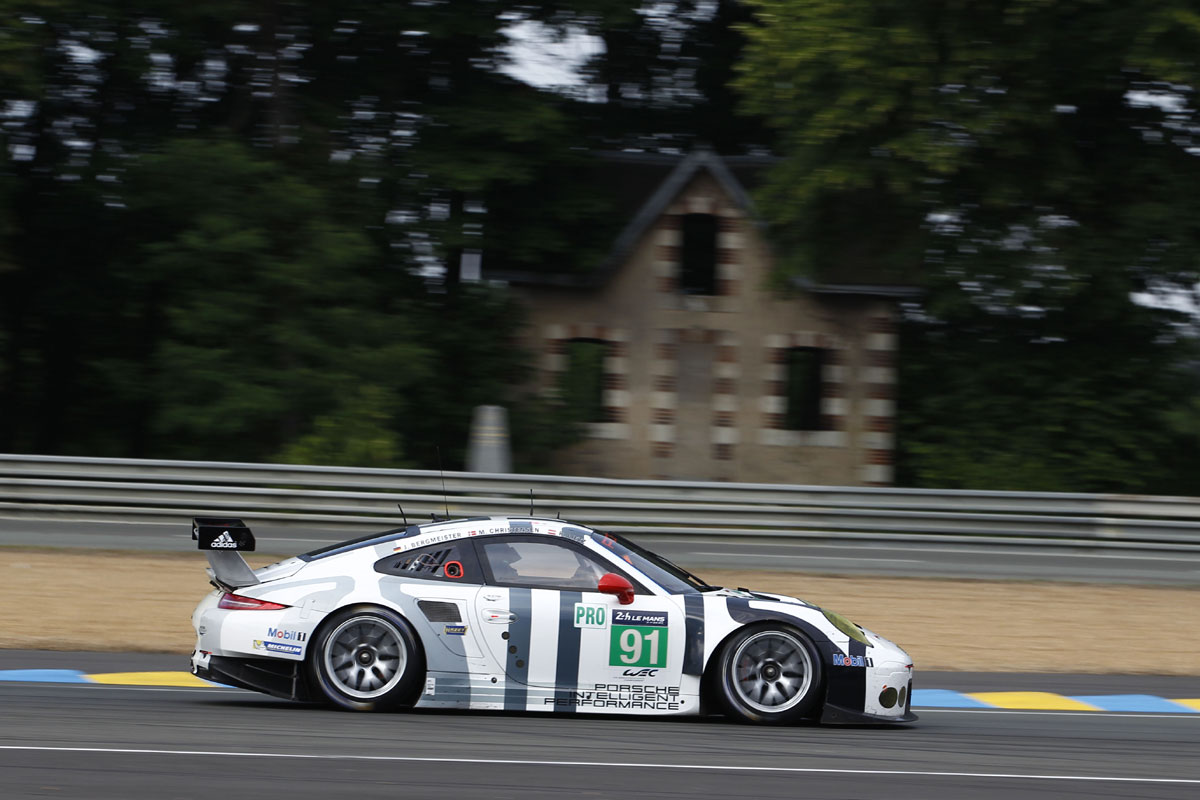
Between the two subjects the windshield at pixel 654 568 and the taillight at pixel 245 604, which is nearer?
the taillight at pixel 245 604

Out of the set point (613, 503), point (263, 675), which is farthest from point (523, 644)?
point (613, 503)

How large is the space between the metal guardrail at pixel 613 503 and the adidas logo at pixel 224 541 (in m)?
7.81

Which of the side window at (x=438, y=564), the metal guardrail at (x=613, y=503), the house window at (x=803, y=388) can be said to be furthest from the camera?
the house window at (x=803, y=388)

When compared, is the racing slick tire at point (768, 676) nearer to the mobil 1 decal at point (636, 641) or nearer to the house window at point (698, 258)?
the mobil 1 decal at point (636, 641)

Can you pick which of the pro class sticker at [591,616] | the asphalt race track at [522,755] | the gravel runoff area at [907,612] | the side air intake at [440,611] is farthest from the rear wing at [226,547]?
the gravel runoff area at [907,612]

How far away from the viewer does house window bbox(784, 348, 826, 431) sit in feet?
91.2

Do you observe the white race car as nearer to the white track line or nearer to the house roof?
the white track line

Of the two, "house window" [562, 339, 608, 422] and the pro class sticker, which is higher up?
"house window" [562, 339, 608, 422]

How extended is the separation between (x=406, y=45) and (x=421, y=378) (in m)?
6.13

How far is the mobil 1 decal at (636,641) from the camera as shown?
28.2ft

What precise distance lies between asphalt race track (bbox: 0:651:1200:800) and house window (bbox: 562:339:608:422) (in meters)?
17.7

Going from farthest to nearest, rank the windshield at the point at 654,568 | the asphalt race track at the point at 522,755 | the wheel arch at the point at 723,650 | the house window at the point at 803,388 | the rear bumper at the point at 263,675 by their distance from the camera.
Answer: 1. the house window at the point at 803,388
2. the windshield at the point at 654,568
3. the wheel arch at the point at 723,650
4. the rear bumper at the point at 263,675
5. the asphalt race track at the point at 522,755

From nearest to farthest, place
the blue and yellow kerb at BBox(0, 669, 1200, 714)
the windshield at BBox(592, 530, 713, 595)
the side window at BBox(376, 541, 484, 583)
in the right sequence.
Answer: the side window at BBox(376, 541, 484, 583) < the windshield at BBox(592, 530, 713, 595) < the blue and yellow kerb at BBox(0, 669, 1200, 714)

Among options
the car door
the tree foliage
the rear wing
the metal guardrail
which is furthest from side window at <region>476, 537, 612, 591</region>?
the tree foliage
